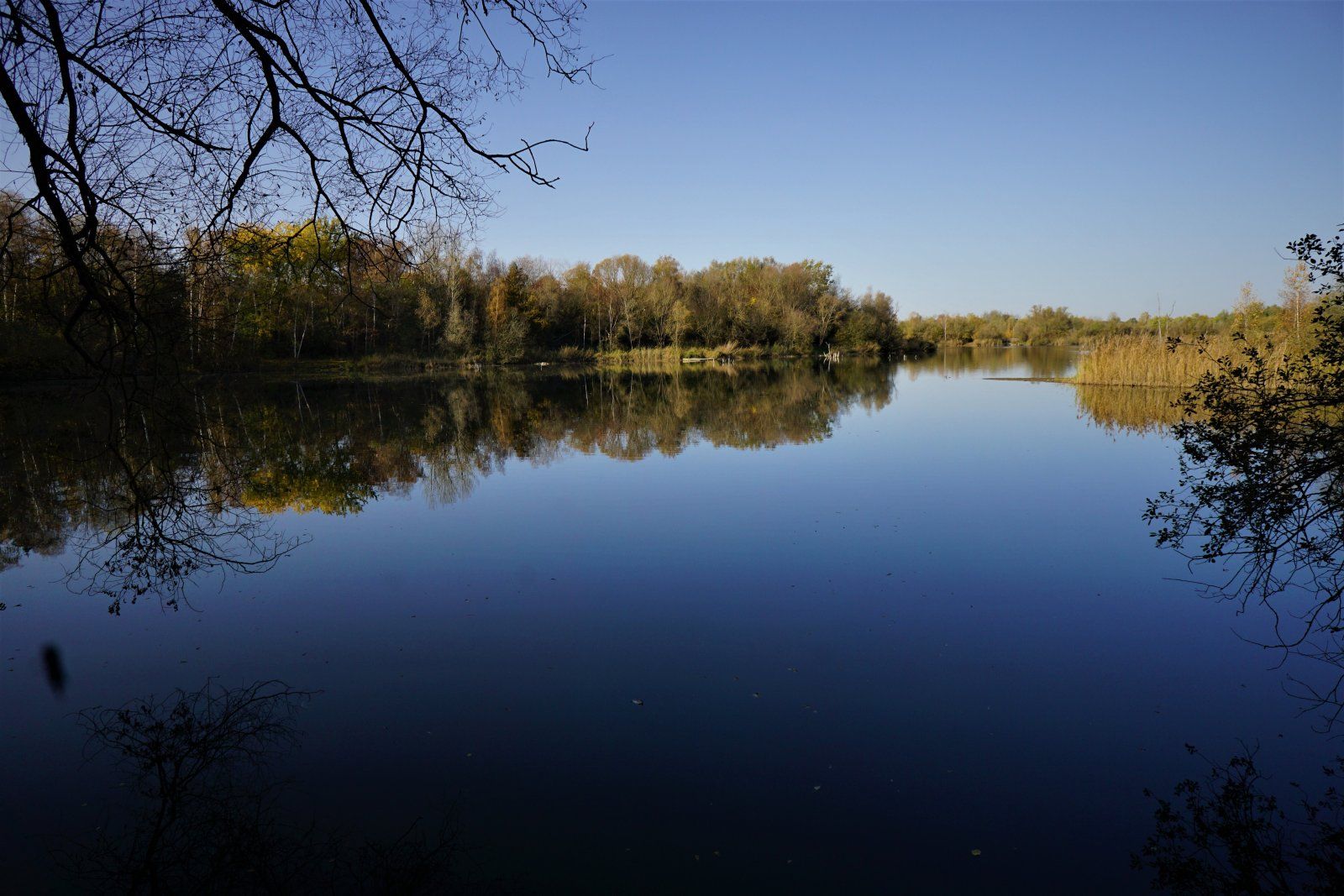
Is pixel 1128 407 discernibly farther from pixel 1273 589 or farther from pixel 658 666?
pixel 658 666

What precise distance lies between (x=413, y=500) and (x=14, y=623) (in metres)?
4.27

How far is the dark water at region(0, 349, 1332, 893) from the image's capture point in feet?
9.89

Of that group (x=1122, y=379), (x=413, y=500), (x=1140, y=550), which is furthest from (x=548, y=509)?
(x=1122, y=379)

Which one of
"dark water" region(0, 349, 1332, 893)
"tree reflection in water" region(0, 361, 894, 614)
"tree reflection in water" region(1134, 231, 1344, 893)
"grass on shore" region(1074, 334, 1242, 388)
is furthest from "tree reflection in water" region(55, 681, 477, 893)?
"grass on shore" region(1074, 334, 1242, 388)

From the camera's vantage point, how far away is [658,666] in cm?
450

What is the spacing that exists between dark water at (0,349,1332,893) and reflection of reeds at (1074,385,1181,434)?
5431 mm

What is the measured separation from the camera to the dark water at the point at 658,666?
301 cm

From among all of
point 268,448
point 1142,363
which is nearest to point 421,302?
point 268,448

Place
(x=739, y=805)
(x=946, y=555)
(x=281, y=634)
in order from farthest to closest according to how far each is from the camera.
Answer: (x=946, y=555), (x=281, y=634), (x=739, y=805)

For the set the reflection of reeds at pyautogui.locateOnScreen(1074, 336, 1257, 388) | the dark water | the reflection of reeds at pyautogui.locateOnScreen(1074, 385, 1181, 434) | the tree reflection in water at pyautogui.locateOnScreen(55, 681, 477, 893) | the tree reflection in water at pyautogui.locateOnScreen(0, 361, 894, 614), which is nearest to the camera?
the tree reflection in water at pyautogui.locateOnScreen(55, 681, 477, 893)

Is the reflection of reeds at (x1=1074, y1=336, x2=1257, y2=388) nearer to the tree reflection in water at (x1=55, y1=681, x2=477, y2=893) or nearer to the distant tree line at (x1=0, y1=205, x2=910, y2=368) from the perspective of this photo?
the distant tree line at (x1=0, y1=205, x2=910, y2=368)

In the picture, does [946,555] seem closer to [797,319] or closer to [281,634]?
[281,634]

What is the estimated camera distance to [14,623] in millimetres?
5328

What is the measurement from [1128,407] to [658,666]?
17.6 meters
